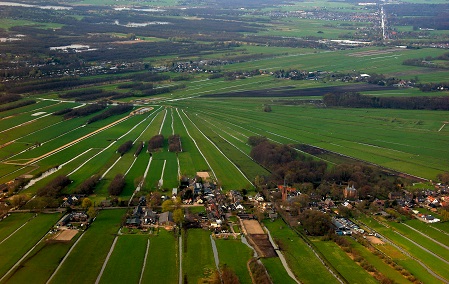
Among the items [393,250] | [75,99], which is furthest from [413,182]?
[75,99]

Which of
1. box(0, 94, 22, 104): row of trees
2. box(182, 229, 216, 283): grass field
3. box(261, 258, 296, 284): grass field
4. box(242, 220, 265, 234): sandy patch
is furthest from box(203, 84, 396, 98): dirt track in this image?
box(261, 258, 296, 284): grass field

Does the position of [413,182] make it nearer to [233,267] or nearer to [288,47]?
[233,267]

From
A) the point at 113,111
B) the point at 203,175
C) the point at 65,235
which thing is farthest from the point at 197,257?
the point at 113,111

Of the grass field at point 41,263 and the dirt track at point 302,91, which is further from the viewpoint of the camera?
the dirt track at point 302,91

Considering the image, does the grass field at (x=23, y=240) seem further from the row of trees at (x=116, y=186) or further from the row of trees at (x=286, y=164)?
the row of trees at (x=286, y=164)

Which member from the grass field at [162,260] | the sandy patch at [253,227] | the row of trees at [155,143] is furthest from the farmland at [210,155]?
the sandy patch at [253,227]

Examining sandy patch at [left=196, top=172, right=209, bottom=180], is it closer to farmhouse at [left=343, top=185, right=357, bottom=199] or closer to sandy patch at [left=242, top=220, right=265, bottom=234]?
sandy patch at [left=242, top=220, right=265, bottom=234]
